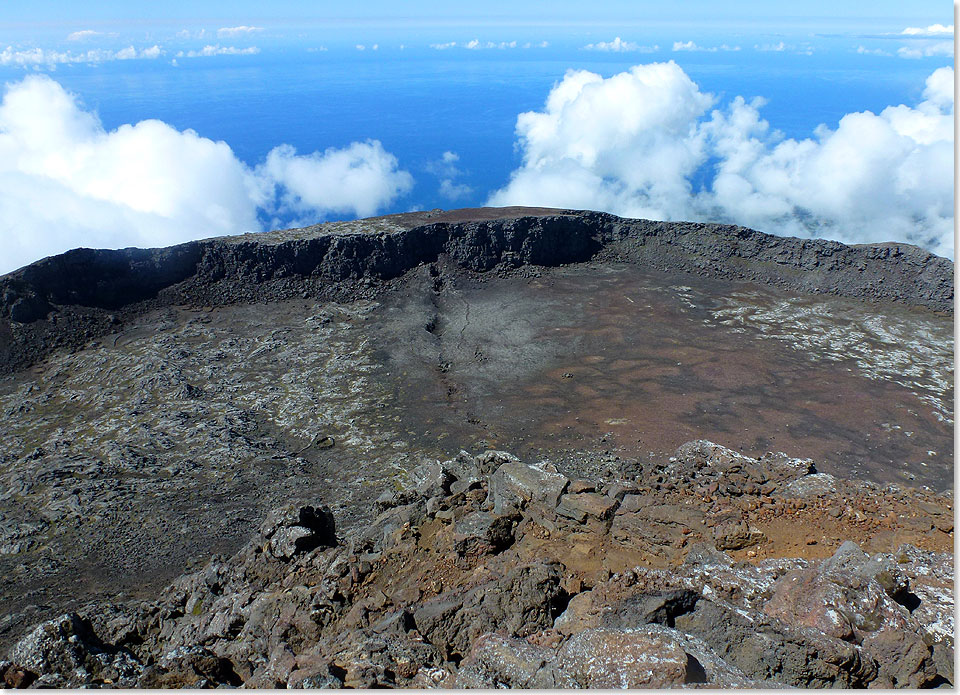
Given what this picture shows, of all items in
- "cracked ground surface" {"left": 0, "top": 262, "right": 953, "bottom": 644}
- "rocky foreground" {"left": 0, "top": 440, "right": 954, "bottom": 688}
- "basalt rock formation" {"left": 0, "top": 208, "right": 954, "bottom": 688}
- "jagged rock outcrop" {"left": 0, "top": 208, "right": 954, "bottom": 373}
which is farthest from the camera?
"jagged rock outcrop" {"left": 0, "top": 208, "right": 954, "bottom": 373}

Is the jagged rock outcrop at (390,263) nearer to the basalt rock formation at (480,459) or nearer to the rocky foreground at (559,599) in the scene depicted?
the basalt rock formation at (480,459)

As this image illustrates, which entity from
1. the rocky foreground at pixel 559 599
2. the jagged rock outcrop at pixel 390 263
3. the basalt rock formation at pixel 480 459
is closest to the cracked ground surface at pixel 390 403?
the basalt rock formation at pixel 480 459

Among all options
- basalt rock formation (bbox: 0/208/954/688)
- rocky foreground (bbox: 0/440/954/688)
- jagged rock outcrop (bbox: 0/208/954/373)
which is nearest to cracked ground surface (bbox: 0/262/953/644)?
basalt rock formation (bbox: 0/208/954/688)

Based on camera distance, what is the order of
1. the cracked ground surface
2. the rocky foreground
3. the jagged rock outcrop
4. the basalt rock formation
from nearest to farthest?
the rocky foreground
the basalt rock formation
the cracked ground surface
the jagged rock outcrop

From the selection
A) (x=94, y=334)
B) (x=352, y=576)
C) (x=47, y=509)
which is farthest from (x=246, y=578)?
(x=94, y=334)

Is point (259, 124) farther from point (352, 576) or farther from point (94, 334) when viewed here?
point (352, 576)

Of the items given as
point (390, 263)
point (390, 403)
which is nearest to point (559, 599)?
point (390, 403)

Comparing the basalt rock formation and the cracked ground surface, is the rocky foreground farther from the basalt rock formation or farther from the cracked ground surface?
the cracked ground surface
